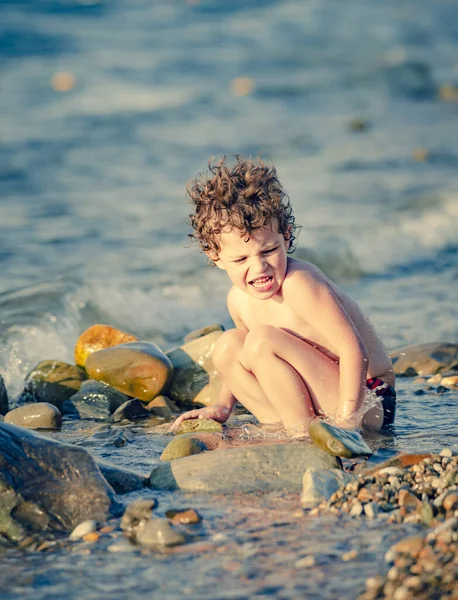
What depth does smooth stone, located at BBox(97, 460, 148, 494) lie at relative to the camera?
13.0ft

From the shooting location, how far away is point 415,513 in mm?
3486

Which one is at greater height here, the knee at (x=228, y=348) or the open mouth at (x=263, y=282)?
the open mouth at (x=263, y=282)

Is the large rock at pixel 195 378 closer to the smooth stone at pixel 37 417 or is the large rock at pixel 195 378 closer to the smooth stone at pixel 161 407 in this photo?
the smooth stone at pixel 161 407

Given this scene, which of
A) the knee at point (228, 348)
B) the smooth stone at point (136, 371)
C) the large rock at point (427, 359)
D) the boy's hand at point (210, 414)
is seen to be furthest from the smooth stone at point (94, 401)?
the large rock at point (427, 359)

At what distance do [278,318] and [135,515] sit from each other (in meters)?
1.51

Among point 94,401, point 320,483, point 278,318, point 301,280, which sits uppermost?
point 301,280

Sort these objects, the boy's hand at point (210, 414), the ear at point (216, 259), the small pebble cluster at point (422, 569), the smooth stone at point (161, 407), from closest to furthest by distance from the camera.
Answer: the small pebble cluster at point (422, 569)
the ear at point (216, 259)
the boy's hand at point (210, 414)
the smooth stone at point (161, 407)

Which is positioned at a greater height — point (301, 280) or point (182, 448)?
point (301, 280)

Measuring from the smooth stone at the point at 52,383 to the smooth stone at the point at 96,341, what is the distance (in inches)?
6.0

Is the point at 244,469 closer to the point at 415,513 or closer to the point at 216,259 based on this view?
the point at 415,513

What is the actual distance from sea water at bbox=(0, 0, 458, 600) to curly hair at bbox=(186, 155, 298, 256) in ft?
3.77

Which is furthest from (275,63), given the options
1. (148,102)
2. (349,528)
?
(349,528)

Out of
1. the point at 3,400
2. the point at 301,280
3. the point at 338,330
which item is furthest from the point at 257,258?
the point at 3,400

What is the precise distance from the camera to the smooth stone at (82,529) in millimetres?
3506
